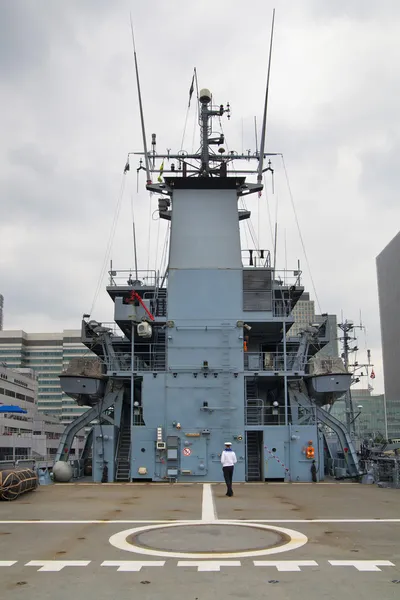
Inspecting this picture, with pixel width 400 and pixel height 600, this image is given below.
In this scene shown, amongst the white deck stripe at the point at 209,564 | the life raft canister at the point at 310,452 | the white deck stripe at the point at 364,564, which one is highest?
the life raft canister at the point at 310,452

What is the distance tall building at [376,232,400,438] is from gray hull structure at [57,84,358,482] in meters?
81.6

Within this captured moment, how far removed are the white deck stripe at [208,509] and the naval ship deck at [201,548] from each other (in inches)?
1.3

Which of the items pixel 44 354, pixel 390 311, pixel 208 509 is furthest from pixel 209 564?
pixel 44 354

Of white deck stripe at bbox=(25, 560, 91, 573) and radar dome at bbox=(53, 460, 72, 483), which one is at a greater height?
radar dome at bbox=(53, 460, 72, 483)

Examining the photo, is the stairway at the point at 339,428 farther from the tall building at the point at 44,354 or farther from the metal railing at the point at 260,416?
the tall building at the point at 44,354

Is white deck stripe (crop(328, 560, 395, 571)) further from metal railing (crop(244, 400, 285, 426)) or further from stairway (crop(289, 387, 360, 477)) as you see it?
metal railing (crop(244, 400, 285, 426))

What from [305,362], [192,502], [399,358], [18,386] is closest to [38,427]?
[18,386]

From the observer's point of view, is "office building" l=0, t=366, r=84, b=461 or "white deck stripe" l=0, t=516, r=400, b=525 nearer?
"white deck stripe" l=0, t=516, r=400, b=525

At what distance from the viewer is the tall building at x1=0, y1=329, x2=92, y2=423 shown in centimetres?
14950

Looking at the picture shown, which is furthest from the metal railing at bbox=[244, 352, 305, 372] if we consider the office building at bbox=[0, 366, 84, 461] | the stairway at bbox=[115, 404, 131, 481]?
the office building at bbox=[0, 366, 84, 461]

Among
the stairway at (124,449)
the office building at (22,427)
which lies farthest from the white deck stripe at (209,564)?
the office building at (22,427)

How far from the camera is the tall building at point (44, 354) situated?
490ft

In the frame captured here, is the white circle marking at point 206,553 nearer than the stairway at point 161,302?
Yes

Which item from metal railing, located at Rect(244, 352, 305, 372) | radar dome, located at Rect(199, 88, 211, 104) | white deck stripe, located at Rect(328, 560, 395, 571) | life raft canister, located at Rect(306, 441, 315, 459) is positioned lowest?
white deck stripe, located at Rect(328, 560, 395, 571)
